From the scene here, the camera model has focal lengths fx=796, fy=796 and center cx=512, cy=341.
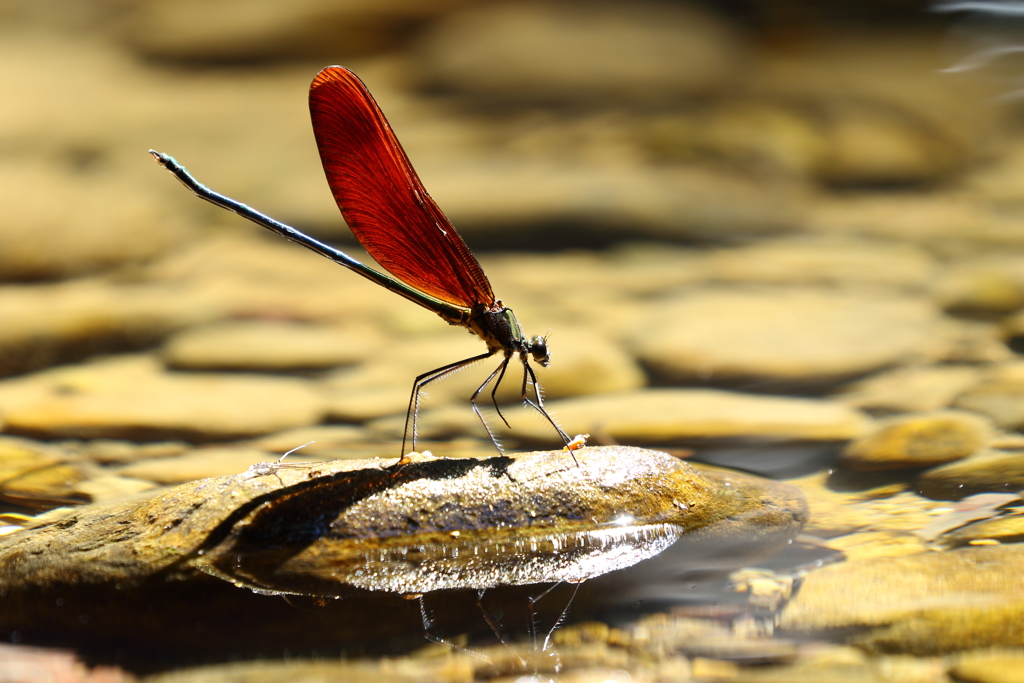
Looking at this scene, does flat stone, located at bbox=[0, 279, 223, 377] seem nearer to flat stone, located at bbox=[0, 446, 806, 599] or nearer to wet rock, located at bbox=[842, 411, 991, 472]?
flat stone, located at bbox=[0, 446, 806, 599]

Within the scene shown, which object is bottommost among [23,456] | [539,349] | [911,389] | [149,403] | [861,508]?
[861,508]

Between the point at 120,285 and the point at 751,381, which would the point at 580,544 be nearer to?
the point at 751,381

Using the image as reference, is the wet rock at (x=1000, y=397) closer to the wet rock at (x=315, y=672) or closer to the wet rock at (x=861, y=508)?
the wet rock at (x=861, y=508)

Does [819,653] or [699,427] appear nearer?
[819,653]

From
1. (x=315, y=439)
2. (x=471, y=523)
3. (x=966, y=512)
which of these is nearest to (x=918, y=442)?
(x=966, y=512)

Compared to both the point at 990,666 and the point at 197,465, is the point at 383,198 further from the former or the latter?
the point at 990,666

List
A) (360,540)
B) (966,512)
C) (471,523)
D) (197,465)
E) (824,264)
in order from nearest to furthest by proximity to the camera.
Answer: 1. (360,540)
2. (471,523)
3. (966,512)
4. (197,465)
5. (824,264)

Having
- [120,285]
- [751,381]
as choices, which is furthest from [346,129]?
[120,285]
